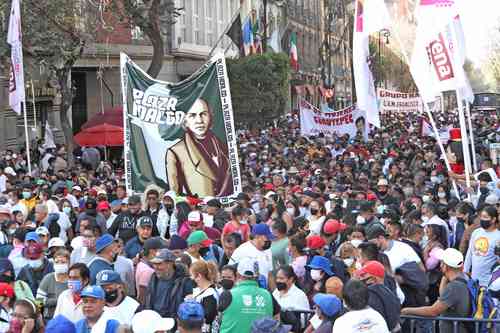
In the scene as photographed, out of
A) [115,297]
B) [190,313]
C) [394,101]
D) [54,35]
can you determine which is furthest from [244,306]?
[394,101]

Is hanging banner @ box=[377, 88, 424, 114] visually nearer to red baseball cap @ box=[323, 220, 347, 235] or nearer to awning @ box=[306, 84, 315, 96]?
awning @ box=[306, 84, 315, 96]

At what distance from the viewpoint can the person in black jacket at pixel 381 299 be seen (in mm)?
6527

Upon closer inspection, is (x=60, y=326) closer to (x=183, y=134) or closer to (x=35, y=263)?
(x=35, y=263)

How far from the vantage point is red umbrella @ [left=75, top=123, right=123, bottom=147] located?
23.8 meters

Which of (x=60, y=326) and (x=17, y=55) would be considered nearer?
(x=60, y=326)

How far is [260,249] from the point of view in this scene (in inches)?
340

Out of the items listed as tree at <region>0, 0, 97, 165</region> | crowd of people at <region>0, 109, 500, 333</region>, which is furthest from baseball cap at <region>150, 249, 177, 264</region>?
tree at <region>0, 0, 97, 165</region>

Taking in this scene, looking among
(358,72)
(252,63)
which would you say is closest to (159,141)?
(358,72)

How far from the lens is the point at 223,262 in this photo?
9.06m

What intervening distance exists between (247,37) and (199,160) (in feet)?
74.7

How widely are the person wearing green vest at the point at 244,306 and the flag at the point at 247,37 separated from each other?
29.0m

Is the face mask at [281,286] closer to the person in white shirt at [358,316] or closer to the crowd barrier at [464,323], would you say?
the crowd barrier at [464,323]

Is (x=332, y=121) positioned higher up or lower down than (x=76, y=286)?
higher up

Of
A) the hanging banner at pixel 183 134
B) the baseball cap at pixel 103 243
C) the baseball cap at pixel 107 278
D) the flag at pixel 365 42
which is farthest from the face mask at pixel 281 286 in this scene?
the flag at pixel 365 42
